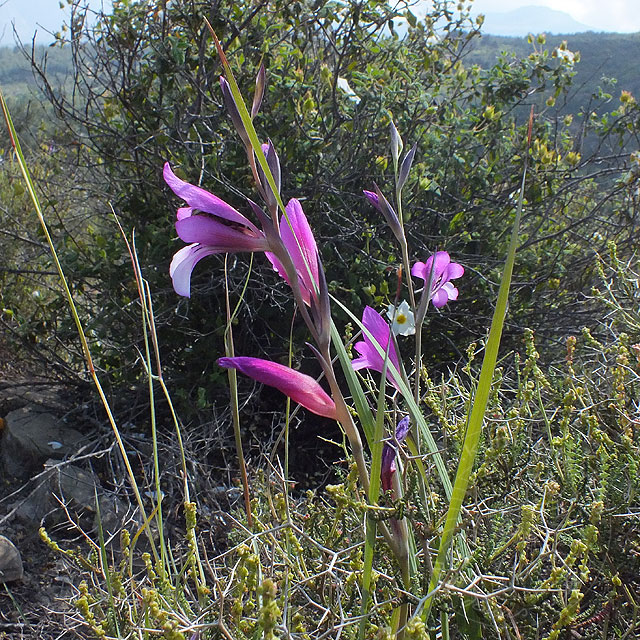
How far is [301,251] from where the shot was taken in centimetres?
74

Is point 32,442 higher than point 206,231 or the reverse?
the reverse

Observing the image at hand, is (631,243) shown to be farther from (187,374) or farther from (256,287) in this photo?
(187,374)

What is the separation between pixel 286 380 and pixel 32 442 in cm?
193

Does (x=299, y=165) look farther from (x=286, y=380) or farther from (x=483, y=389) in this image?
(x=483, y=389)

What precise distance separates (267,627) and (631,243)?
2.61m

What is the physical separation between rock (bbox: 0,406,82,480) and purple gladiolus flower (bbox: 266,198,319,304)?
173 cm

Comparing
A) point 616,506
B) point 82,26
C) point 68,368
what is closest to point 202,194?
point 616,506

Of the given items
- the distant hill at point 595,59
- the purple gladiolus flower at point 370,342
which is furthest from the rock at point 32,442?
the distant hill at point 595,59

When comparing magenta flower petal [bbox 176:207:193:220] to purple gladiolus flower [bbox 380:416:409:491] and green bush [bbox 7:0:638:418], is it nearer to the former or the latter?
purple gladiolus flower [bbox 380:416:409:491]

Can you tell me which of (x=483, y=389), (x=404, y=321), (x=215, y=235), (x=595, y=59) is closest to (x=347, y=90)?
(x=404, y=321)

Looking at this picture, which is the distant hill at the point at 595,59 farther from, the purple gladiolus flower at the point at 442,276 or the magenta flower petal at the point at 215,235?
the magenta flower petal at the point at 215,235

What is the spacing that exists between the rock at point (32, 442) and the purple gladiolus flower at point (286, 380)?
174 centimetres

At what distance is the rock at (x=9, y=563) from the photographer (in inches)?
72.5

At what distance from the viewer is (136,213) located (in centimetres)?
245
